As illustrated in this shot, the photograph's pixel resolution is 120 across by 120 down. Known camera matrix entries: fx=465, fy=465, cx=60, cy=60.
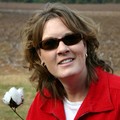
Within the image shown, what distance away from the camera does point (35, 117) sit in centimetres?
246

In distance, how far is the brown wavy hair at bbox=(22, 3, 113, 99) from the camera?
2266 millimetres

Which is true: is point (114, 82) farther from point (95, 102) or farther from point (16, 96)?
point (16, 96)

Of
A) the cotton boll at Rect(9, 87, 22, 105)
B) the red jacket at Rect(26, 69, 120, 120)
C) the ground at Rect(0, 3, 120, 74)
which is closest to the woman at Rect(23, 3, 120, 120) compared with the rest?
the red jacket at Rect(26, 69, 120, 120)

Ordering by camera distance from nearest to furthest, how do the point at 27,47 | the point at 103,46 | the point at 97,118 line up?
1. the point at 97,118
2. the point at 27,47
3. the point at 103,46

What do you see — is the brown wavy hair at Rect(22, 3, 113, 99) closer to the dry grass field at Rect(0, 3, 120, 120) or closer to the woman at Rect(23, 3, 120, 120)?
the woman at Rect(23, 3, 120, 120)

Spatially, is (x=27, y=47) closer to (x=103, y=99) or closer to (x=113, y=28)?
(x=103, y=99)

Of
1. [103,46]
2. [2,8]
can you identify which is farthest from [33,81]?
[2,8]

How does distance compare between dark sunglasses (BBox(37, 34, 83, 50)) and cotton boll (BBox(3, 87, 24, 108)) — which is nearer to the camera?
dark sunglasses (BBox(37, 34, 83, 50))

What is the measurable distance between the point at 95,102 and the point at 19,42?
14389mm

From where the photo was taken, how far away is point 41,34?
2.28 metres

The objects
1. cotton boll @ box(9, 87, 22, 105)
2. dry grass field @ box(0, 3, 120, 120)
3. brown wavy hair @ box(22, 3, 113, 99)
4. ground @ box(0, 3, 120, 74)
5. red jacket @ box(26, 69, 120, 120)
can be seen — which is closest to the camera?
red jacket @ box(26, 69, 120, 120)

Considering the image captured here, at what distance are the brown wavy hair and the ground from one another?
652 cm

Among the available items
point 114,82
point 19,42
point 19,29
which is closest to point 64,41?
point 114,82

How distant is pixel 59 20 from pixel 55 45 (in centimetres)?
13
